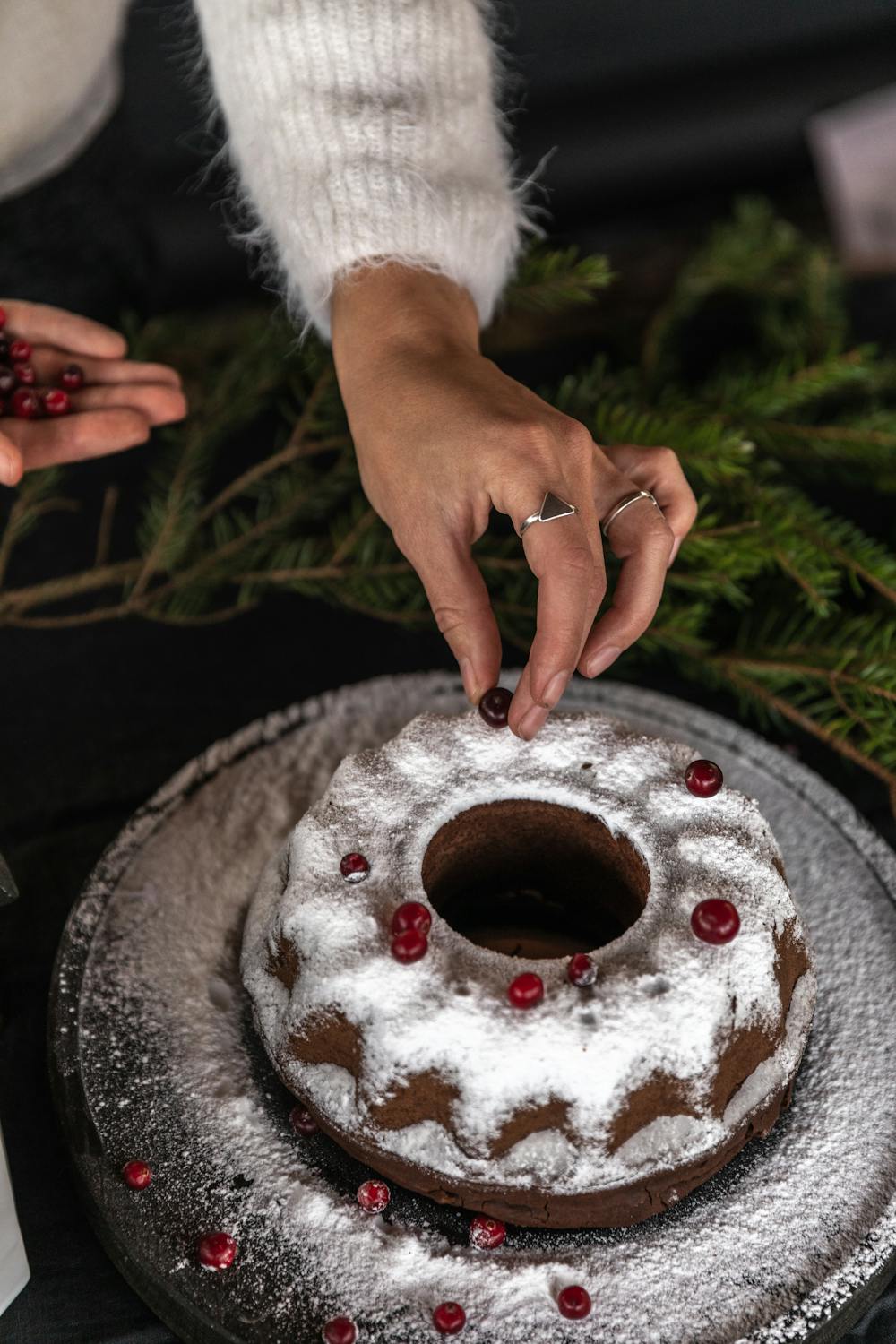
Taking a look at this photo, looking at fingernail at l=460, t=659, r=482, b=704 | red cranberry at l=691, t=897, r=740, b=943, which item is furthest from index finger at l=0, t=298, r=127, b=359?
red cranberry at l=691, t=897, r=740, b=943

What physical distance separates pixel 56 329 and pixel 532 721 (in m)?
0.76

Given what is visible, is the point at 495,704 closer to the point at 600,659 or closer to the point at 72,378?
the point at 600,659

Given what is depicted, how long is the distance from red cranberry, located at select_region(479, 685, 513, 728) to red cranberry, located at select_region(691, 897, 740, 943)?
0.22m

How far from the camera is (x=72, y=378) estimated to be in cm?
134

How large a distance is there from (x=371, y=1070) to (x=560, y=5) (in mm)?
2151

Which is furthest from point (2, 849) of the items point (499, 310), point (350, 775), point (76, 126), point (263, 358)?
point (76, 126)

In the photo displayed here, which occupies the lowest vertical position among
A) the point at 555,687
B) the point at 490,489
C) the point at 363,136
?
the point at 555,687

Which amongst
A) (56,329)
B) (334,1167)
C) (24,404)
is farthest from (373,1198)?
(56,329)

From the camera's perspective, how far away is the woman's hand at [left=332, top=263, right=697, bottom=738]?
2.97 ft

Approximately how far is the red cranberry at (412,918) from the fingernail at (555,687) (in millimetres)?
177

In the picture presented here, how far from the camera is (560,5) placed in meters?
2.35

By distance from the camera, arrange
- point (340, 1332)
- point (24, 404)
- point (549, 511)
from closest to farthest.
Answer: point (340, 1332) < point (549, 511) < point (24, 404)

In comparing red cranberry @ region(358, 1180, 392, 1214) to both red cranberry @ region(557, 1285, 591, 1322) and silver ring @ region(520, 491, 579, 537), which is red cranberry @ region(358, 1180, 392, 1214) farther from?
silver ring @ region(520, 491, 579, 537)

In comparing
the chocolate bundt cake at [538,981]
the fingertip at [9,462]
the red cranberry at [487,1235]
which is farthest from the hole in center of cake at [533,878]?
the fingertip at [9,462]
